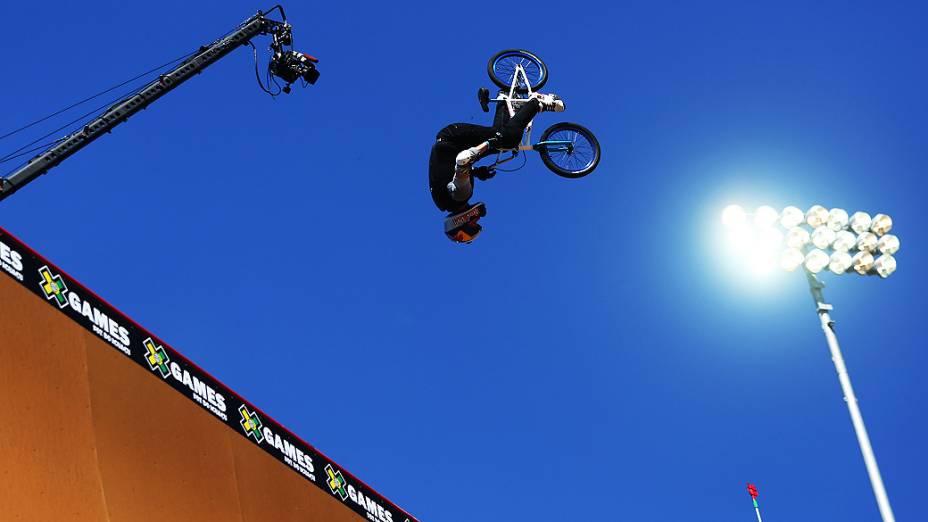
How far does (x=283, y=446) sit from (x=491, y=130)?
690cm

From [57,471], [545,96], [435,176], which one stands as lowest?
[57,471]

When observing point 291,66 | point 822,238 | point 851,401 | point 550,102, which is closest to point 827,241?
point 822,238

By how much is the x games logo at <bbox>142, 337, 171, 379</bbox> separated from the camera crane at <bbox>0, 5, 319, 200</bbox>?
4.04 metres

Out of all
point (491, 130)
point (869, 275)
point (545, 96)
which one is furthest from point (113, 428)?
point (869, 275)

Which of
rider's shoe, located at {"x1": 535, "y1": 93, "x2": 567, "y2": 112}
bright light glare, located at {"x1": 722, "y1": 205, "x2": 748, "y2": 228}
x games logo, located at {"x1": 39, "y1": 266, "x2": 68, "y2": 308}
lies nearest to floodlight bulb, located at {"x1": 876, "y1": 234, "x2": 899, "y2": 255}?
bright light glare, located at {"x1": 722, "y1": 205, "x2": 748, "y2": 228}

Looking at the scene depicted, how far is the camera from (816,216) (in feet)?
60.7

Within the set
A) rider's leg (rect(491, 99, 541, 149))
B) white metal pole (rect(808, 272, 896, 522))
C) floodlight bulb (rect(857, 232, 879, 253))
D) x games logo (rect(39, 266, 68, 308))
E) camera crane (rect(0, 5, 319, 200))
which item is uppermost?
camera crane (rect(0, 5, 319, 200))

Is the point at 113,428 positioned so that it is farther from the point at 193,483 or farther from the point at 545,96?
the point at 545,96

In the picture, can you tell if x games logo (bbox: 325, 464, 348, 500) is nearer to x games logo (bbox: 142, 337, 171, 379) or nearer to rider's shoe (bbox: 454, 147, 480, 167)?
x games logo (bbox: 142, 337, 171, 379)

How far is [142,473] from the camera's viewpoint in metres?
15.4

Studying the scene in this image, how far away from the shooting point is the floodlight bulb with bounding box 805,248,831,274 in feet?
58.6

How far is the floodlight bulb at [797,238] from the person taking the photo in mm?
18172

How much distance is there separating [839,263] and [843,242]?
0.36 m

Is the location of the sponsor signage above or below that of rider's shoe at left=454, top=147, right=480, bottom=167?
below
